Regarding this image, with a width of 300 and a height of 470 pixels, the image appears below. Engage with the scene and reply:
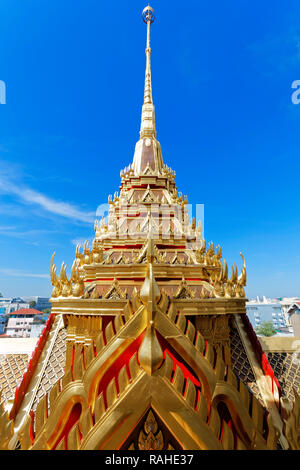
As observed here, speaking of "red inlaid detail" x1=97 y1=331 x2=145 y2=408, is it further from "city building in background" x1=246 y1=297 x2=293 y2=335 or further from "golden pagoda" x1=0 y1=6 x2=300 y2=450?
"city building in background" x1=246 y1=297 x2=293 y2=335

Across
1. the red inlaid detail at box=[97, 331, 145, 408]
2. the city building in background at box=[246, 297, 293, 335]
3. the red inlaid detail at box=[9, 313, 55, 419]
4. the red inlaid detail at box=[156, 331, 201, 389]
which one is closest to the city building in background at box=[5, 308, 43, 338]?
the red inlaid detail at box=[9, 313, 55, 419]

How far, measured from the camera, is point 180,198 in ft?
24.8

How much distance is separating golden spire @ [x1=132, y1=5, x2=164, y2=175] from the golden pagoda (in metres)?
0.05

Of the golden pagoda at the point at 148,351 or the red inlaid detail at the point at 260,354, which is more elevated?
the golden pagoda at the point at 148,351

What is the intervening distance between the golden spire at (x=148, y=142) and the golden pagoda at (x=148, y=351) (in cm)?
5

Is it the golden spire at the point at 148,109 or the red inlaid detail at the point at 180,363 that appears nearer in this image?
the red inlaid detail at the point at 180,363

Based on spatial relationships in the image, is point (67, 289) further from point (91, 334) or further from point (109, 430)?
point (109, 430)

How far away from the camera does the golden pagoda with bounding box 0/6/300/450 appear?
149 centimetres

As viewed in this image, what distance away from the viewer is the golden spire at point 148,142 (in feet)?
27.8

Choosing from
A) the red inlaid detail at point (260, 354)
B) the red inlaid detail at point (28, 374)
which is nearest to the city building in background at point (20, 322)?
the red inlaid detail at point (28, 374)

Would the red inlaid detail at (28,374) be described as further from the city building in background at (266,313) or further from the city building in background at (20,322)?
the city building in background at (266,313)

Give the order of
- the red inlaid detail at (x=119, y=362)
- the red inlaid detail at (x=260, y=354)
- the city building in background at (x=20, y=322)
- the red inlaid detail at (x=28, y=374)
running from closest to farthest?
the red inlaid detail at (x=119, y=362), the red inlaid detail at (x=28, y=374), the red inlaid detail at (x=260, y=354), the city building in background at (x=20, y=322)

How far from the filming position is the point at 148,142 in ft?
29.6
